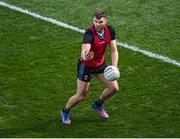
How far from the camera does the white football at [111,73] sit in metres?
8.71

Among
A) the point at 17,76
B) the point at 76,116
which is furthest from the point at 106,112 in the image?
the point at 17,76

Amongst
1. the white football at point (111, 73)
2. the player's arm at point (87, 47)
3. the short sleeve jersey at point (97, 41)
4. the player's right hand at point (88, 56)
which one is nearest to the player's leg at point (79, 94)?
the short sleeve jersey at point (97, 41)

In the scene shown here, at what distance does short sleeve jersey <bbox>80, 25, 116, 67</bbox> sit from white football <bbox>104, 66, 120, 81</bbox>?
13.1 inches

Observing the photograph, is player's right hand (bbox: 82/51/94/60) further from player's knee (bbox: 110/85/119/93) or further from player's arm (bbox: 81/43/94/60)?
player's knee (bbox: 110/85/119/93)

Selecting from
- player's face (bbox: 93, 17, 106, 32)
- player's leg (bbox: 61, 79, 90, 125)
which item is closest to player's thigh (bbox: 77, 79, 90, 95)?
player's leg (bbox: 61, 79, 90, 125)

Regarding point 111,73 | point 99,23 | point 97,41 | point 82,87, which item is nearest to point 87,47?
point 97,41

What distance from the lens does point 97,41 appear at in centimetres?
888

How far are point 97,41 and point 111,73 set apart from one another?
552 millimetres

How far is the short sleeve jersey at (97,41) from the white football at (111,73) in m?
0.33

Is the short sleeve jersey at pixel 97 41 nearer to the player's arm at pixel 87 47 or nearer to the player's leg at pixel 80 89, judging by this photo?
the player's arm at pixel 87 47

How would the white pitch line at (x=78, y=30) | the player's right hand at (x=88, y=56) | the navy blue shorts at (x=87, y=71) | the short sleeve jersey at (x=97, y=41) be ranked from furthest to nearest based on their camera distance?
the white pitch line at (x=78, y=30), the navy blue shorts at (x=87, y=71), the short sleeve jersey at (x=97, y=41), the player's right hand at (x=88, y=56)

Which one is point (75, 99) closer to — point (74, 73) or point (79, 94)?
point (79, 94)

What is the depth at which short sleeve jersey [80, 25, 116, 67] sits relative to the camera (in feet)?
28.9

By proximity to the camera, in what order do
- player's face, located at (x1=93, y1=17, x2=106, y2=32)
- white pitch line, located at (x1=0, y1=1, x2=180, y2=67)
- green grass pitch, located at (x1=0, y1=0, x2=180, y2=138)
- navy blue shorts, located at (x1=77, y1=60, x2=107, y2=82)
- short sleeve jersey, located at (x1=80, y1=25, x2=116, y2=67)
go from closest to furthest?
player's face, located at (x1=93, y1=17, x2=106, y2=32) < short sleeve jersey, located at (x1=80, y1=25, x2=116, y2=67) < navy blue shorts, located at (x1=77, y1=60, x2=107, y2=82) < green grass pitch, located at (x1=0, y1=0, x2=180, y2=138) < white pitch line, located at (x1=0, y1=1, x2=180, y2=67)
